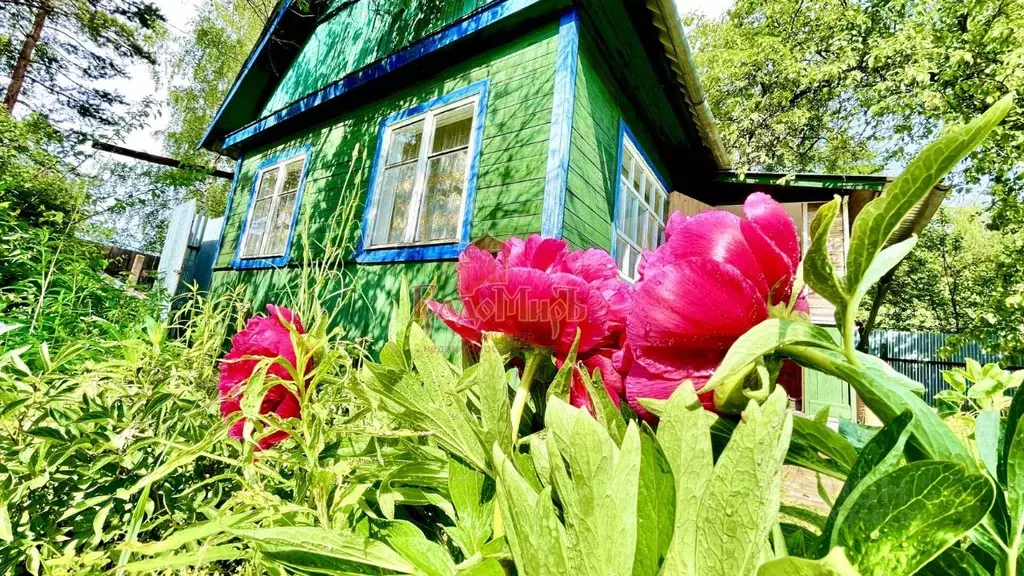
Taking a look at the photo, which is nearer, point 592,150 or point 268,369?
point 268,369

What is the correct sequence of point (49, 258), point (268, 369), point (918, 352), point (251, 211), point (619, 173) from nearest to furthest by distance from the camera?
point (268, 369) < point (49, 258) < point (619, 173) < point (251, 211) < point (918, 352)

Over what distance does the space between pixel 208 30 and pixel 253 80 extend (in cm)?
1075

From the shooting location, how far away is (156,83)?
51.2 ft

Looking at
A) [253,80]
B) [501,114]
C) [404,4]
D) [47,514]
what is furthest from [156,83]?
[47,514]

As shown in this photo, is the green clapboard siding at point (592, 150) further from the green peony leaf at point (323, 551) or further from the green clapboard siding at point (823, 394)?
the green clapboard siding at point (823, 394)

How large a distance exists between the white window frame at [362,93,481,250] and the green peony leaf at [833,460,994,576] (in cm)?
366

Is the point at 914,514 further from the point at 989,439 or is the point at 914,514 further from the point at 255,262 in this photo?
the point at 255,262

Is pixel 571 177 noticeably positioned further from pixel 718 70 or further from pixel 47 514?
pixel 718 70

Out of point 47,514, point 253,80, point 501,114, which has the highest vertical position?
point 253,80

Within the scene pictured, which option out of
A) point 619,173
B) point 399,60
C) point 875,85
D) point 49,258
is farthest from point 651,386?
point 875,85

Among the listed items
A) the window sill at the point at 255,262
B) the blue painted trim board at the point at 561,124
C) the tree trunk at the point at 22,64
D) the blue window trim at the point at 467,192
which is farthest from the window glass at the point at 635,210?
the tree trunk at the point at 22,64

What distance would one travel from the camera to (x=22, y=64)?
39.7 feet

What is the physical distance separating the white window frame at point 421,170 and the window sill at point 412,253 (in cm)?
3

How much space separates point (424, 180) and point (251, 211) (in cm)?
328
